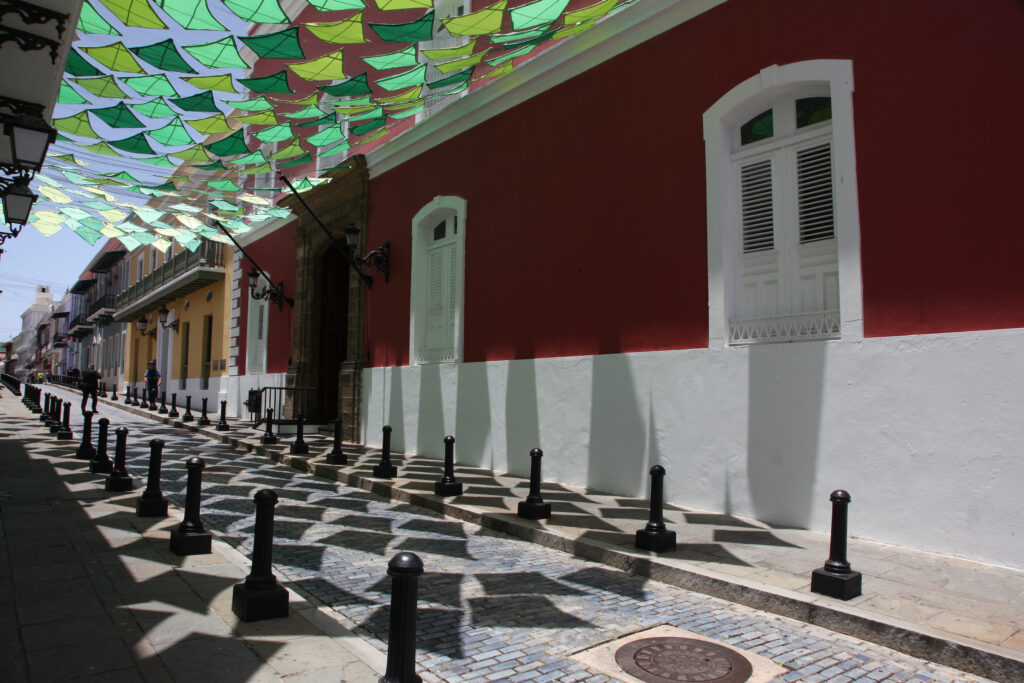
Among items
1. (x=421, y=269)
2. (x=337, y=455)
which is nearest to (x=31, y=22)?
(x=337, y=455)

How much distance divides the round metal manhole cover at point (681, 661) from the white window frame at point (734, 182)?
3.44 m

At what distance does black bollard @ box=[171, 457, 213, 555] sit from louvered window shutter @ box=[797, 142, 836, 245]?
6002 millimetres

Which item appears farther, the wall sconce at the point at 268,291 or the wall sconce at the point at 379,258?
the wall sconce at the point at 268,291

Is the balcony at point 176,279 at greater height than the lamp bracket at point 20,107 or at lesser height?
greater

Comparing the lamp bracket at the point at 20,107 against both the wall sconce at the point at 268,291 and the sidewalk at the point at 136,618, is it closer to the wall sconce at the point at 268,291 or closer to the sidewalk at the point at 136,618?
the sidewalk at the point at 136,618

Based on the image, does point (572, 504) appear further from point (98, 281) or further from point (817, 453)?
point (98, 281)

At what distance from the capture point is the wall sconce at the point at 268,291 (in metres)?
17.1

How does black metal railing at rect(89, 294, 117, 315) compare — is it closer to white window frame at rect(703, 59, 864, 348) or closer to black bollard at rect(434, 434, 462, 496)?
black bollard at rect(434, 434, 462, 496)

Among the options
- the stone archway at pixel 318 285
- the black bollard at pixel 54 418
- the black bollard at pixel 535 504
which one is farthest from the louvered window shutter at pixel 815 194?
the black bollard at pixel 54 418

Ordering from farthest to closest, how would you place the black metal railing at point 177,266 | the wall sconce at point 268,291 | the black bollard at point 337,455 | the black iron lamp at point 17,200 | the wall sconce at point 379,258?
the black metal railing at point 177,266
the wall sconce at point 268,291
the wall sconce at point 379,258
the black bollard at point 337,455
the black iron lamp at point 17,200

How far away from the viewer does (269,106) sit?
27.8ft

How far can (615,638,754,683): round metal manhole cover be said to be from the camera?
3.33m

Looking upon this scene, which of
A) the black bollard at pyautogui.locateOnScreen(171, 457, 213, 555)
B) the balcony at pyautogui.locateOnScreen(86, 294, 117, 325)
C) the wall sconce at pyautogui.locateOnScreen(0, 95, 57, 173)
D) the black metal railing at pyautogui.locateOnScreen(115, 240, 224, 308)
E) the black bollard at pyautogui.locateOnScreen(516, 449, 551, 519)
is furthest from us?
the balcony at pyautogui.locateOnScreen(86, 294, 117, 325)

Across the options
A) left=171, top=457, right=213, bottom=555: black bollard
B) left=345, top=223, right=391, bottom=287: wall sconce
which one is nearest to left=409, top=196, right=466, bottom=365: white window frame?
left=345, top=223, right=391, bottom=287: wall sconce
